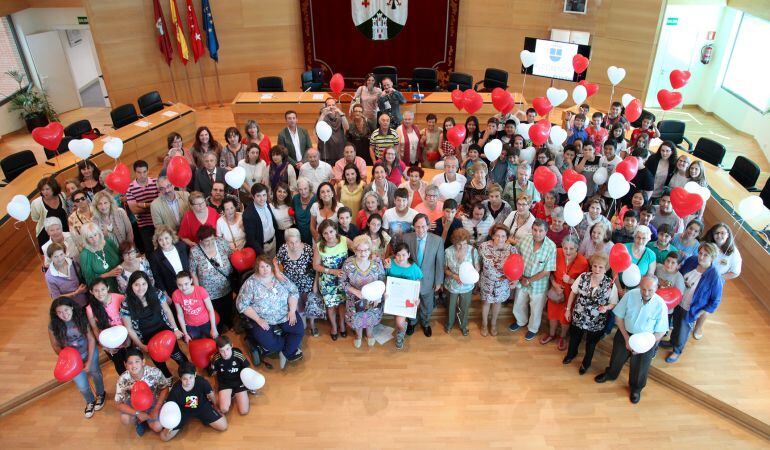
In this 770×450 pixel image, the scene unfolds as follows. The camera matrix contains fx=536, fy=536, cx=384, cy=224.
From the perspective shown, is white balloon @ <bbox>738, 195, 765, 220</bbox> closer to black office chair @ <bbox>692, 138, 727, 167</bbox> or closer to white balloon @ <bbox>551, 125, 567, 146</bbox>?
white balloon @ <bbox>551, 125, 567, 146</bbox>

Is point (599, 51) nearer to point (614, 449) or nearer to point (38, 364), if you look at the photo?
point (614, 449)

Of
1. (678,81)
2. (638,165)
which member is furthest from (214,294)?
(678,81)

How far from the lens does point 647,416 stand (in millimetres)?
4551

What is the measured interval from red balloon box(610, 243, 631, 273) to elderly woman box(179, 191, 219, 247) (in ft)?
11.3

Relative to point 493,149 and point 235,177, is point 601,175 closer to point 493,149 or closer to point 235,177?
point 493,149

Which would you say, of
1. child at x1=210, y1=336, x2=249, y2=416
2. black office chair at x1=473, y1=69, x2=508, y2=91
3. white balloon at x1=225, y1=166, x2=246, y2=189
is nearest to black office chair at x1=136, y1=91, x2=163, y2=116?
white balloon at x1=225, y1=166, x2=246, y2=189

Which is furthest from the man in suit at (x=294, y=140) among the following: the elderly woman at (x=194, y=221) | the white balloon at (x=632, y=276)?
the white balloon at (x=632, y=276)

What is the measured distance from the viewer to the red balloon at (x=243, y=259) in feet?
15.7

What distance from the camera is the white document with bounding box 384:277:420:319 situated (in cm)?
474

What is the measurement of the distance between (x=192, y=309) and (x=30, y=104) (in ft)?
26.8

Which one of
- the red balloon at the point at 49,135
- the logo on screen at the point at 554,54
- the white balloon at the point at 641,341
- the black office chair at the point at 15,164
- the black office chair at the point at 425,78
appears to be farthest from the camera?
the logo on screen at the point at 554,54

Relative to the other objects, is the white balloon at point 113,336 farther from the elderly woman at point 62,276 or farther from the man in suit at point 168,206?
the man in suit at point 168,206

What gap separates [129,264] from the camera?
4.46 meters

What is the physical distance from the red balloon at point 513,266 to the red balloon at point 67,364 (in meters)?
3.49
